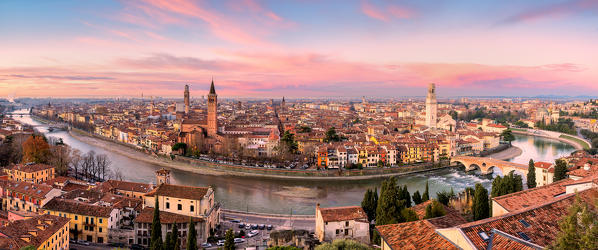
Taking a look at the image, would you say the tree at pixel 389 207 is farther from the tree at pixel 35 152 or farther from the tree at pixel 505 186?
the tree at pixel 35 152

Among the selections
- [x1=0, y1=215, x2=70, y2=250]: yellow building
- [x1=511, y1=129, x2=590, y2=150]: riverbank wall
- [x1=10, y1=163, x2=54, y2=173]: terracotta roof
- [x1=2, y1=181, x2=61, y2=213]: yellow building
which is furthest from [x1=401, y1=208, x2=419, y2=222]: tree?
[x1=511, y1=129, x2=590, y2=150]: riverbank wall

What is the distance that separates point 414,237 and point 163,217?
6497mm

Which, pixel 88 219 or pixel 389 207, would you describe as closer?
pixel 389 207

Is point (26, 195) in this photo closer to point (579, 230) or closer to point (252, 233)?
point (252, 233)

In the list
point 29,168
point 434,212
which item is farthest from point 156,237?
point 29,168

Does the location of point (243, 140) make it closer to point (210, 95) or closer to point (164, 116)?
point (210, 95)

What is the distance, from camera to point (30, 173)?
41.4 feet

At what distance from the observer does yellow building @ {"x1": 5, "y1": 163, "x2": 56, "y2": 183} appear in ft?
41.5

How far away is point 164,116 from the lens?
4822 cm

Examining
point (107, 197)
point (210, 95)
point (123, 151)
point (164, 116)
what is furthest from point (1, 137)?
point (164, 116)

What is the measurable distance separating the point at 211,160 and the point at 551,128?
3116 centimetres

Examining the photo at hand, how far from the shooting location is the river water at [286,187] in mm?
13328

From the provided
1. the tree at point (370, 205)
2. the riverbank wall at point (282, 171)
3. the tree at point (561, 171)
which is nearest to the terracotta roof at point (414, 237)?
the tree at point (370, 205)

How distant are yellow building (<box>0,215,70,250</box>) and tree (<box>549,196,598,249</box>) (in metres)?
8.29
